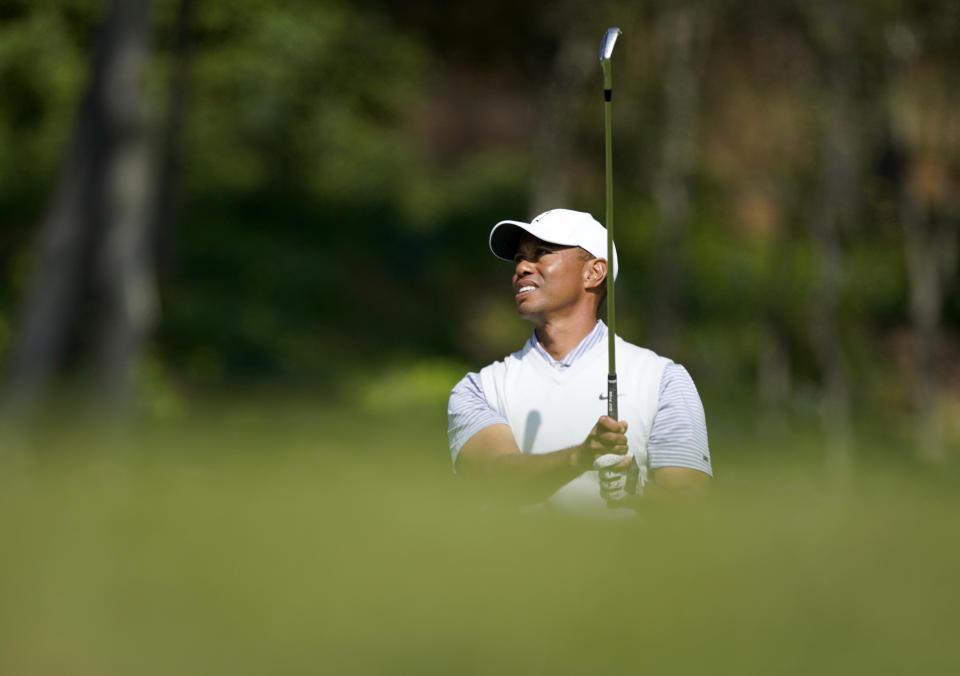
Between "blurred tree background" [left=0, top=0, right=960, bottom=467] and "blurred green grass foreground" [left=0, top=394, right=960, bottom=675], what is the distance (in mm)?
10065

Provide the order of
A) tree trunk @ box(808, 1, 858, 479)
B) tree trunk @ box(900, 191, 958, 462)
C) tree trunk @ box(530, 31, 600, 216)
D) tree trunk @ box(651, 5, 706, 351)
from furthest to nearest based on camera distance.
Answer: tree trunk @ box(530, 31, 600, 216)
tree trunk @ box(651, 5, 706, 351)
tree trunk @ box(900, 191, 958, 462)
tree trunk @ box(808, 1, 858, 479)

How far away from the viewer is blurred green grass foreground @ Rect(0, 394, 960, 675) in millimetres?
3785

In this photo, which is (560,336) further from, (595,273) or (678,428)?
(678,428)

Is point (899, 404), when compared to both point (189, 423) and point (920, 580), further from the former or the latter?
point (920, 580)

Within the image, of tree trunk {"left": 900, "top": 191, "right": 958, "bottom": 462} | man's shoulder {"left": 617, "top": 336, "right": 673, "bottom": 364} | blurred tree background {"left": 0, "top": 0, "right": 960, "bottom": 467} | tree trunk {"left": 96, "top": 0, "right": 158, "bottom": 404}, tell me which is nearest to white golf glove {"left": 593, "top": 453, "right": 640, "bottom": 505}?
man's shoulder {"left": 617, "top": 336, "right": 673, "bottom": 364}

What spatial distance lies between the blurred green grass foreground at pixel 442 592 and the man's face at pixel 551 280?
1.40 feet

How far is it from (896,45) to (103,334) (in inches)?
478

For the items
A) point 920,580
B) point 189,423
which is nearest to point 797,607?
point 920,580

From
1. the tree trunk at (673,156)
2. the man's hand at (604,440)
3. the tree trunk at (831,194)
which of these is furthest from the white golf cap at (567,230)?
the tree trunk at (673,156)

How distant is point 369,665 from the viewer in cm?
380

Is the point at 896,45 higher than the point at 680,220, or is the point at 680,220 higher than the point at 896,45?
the point at 896,45

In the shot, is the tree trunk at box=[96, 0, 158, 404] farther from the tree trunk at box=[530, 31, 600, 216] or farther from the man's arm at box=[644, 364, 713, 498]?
the tree trunk at box=[530, 31, 600, 216]

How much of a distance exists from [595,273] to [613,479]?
1.68 feet

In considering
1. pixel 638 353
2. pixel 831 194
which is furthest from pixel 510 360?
pixel 831 194
